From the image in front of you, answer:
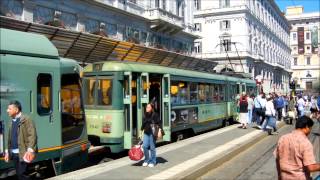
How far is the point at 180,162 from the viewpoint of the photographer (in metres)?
12.1

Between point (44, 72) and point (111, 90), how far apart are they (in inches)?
180

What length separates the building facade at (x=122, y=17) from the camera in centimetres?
2648

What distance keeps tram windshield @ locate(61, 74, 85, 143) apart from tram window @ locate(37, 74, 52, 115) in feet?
2.35

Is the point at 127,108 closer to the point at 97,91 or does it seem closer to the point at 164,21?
the point at 97,91

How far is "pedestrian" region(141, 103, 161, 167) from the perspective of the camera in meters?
11.2

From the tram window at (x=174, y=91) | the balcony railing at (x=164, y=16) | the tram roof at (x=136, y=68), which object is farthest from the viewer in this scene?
the balcony railing at (x=164, y=16)

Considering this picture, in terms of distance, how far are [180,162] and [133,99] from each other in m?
3.32

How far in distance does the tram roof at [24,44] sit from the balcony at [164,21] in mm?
30791

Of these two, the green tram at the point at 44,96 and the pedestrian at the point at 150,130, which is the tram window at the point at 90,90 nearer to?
the green tram at the point at 44,96

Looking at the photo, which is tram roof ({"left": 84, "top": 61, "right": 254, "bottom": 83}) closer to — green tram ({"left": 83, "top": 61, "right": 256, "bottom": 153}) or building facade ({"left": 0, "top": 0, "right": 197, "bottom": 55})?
green tram ({"left": 83, "top": 61, "right": 256, "bottom": 153})

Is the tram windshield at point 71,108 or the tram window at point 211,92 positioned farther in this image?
the tram window at point 211,92

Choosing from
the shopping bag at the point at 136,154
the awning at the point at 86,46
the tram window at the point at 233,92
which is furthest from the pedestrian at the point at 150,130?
the tram window at the point at 233,92

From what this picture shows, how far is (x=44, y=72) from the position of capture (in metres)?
9.80

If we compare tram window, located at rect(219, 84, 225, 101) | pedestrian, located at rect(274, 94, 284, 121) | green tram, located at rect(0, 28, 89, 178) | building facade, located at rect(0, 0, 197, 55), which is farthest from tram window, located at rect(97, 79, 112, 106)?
pedestrian, located at rect(274, 94, 284, 121)
